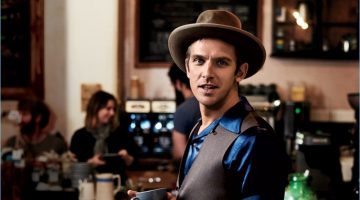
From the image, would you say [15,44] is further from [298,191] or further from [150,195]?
[150,195]

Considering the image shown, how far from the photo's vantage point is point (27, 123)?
3.92 meters

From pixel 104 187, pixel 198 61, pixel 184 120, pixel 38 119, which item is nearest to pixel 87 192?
pixel 104 187

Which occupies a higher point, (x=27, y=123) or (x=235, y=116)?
(x=235, y=116)

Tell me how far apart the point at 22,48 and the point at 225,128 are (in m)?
3.47

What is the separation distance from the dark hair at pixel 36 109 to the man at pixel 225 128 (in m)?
2.68

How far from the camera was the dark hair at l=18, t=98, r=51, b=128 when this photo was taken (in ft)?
13.2

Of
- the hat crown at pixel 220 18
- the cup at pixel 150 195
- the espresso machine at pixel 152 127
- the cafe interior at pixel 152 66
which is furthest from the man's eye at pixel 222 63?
the espresso machine at pixel 152 127

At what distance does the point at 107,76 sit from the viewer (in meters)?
4.62

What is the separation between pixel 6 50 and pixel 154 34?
1.38 metres

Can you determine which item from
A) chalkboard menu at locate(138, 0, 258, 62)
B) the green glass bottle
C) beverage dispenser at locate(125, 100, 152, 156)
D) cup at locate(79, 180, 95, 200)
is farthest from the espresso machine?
the green glass bottle

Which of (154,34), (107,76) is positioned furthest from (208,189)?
(154,34)

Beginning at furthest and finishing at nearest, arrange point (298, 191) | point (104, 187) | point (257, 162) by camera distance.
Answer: point (104, 187), point (298, 191), point (257, 162)

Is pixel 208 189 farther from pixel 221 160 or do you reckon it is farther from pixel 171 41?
pixel 171 41

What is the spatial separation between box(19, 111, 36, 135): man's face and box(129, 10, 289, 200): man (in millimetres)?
2575
